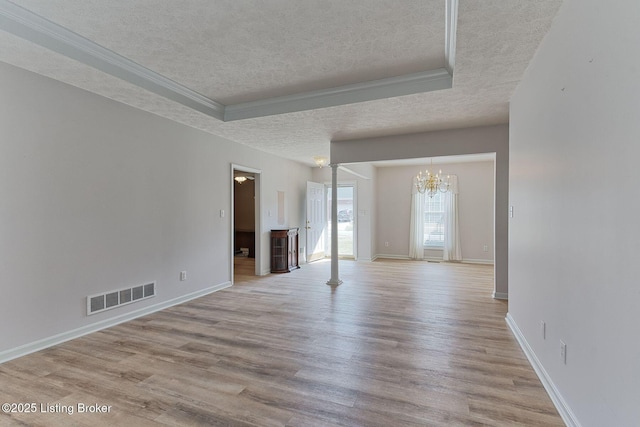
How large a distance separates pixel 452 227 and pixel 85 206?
7.44 m

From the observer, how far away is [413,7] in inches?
82.6

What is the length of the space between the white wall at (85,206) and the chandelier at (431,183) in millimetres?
4813

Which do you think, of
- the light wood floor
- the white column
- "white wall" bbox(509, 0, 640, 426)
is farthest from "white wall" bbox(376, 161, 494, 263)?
"white wall" bbox(509, 0, 640, 426)

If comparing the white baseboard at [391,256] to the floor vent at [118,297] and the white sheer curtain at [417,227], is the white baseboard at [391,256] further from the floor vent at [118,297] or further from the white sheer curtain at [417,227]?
the floor vent at [118,297]

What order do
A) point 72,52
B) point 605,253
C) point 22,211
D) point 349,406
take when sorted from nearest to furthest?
1. point 605,253
2. point 349,406
3. point 72,52
4. point 22,211

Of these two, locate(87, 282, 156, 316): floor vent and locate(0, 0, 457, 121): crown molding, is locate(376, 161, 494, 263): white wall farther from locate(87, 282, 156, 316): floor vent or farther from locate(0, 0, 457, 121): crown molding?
locate(87, 282, 156, 316): floor vent

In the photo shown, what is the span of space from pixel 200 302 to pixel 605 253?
14.1 feet

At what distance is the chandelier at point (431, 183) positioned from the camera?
7.03 metres

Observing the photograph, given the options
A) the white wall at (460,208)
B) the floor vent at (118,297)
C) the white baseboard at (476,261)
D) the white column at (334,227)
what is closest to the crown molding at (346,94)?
the white column at (334,227)

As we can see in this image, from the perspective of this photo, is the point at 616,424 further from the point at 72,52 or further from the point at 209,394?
A: the point at 72,52

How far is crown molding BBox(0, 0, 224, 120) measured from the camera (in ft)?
7.07

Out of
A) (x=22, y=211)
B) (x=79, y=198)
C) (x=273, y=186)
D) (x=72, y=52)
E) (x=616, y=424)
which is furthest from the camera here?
(x=273, y=186)

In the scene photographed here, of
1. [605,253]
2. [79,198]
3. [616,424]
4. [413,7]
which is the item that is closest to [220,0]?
[413,7]

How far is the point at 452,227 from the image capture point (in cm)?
776
